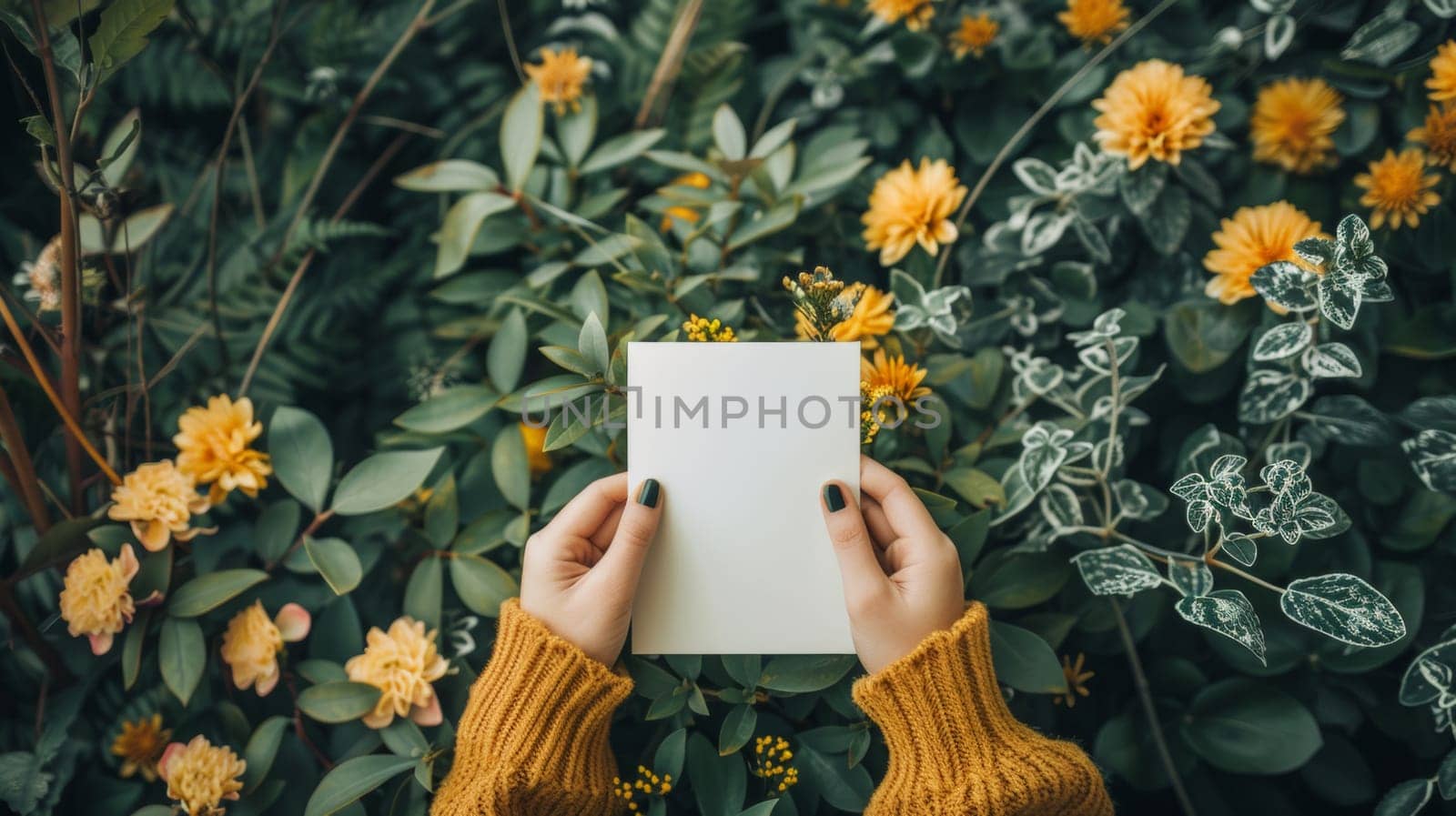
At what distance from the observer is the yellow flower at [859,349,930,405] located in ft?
2.74

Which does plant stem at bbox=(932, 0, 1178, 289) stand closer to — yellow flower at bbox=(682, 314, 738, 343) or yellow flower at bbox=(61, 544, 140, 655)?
yellow flower at bbox=(682, 314, 738, 343)

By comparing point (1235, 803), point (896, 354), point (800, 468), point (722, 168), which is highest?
point (722, 168)

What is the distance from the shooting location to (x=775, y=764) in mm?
860

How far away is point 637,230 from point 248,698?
2.45ft

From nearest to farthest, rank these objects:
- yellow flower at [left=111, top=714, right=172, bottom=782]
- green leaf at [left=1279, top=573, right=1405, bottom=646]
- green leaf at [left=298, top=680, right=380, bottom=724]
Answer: green leaf at [left=1279, top=573, right=1405, bottom=646] → green leaf at [left=298, top=680, right=380, bottom=724] → yellow flower at [left=111, top=714, right=172, bottom=782]

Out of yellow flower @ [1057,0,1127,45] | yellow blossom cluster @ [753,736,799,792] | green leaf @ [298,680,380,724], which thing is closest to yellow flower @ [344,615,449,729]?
green leaf @ [298,680,380,724]

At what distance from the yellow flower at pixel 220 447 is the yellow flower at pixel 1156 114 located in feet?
3.42

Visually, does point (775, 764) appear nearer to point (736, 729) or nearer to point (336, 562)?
point (736, 729)

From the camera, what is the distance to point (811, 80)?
1162 mm

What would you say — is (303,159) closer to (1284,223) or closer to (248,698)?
(248,698)

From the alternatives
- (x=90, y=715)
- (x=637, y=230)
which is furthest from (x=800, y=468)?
(x=90, y=715)

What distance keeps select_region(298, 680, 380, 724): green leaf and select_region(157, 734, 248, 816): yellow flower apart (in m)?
0.09

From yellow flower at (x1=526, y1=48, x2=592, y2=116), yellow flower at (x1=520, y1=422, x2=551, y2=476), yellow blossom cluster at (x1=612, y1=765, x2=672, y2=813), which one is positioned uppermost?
yellow flower at (x1=526, y1=48, x2=592, y2=116)

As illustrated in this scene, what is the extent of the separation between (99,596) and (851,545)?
80cm
